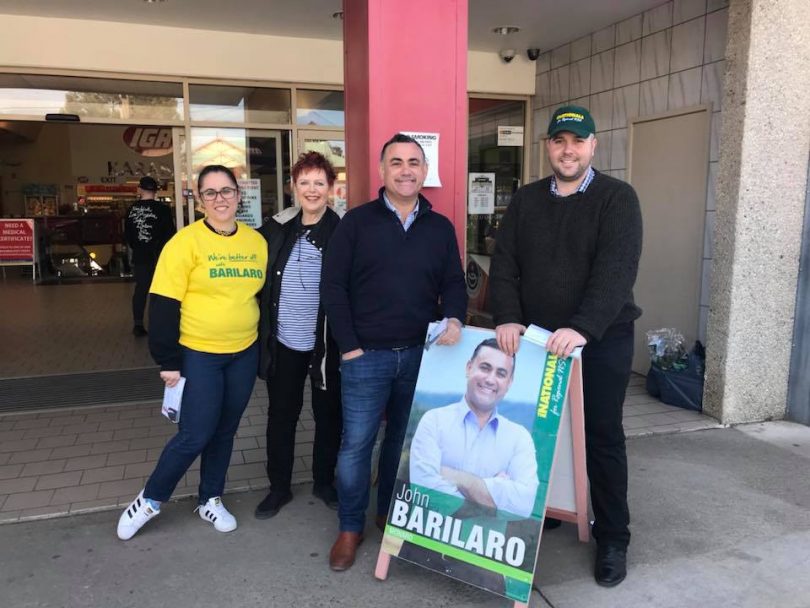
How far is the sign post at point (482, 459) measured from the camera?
2.46m

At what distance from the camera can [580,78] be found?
6773 mm

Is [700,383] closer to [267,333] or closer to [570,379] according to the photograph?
[570,379]

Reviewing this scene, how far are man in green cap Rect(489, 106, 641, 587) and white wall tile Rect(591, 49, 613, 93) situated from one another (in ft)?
13.6

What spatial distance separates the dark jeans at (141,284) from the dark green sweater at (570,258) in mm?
5758

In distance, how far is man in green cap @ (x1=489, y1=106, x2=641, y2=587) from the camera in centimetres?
253

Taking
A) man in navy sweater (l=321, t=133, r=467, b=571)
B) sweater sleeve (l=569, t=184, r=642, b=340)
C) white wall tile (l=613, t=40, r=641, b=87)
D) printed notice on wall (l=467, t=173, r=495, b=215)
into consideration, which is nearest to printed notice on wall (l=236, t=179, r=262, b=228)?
printed notice on wall (l=467, t=173, r=495, b=215)

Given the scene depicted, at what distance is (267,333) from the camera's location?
3.12 meters

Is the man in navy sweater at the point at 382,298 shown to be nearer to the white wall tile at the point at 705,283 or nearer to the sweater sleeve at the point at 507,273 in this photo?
the sweater sleeve at the point at 507,273

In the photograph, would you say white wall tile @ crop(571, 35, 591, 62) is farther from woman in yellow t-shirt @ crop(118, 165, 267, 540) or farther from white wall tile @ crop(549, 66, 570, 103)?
woman in yellow t-shirt @ crop(118, 165, 267, 540)

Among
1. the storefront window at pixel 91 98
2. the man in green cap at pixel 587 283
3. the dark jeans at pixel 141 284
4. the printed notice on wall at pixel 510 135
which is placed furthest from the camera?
the printed notice on wall at pixel 510 135

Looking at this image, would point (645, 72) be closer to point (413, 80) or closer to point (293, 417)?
point (413, 80)

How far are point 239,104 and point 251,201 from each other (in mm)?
1102

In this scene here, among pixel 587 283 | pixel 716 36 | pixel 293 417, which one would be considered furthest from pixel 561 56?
pixel 293 417

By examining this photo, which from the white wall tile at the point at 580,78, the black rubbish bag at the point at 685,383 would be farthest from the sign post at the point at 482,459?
the white wall tile at the point at 580,78
